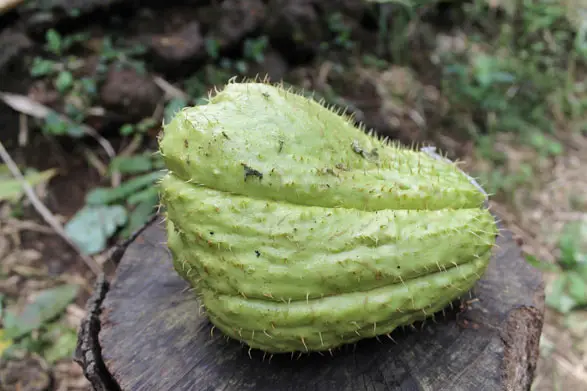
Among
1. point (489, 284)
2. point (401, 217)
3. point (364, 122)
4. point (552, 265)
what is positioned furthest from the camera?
point (364, 122)

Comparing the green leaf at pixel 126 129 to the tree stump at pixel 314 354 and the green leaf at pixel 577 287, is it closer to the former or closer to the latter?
the tree stump at pixel 314 354

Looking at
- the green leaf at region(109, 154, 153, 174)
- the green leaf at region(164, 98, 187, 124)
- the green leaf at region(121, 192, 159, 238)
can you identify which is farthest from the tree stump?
the green leaf at region(164, 98, 187, 124)

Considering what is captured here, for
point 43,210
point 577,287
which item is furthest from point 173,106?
point 577,287

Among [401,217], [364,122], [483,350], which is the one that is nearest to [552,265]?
[364,122]

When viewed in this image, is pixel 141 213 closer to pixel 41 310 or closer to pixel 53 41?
pixel 41 310

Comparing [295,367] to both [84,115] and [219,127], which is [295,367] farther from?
[84,115]

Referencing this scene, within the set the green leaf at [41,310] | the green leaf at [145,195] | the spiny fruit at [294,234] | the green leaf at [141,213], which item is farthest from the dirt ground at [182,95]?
the spiny fruit at [294,234]

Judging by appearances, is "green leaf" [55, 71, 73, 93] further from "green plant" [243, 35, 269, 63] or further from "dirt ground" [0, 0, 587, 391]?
"green plant" [243, 35, 269, 63]
